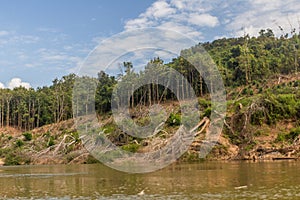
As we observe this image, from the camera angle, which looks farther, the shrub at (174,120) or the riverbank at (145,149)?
the shrub at (174,120)

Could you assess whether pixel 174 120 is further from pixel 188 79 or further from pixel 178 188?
pixel 178 188

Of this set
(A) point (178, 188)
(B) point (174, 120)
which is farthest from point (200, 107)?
(A) point (178, 188)

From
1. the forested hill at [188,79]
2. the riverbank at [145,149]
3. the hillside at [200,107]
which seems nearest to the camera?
the riverbank at [145,149]

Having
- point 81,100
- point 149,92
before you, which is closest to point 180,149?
point 81,100

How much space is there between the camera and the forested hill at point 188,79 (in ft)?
217

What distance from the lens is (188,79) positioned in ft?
224

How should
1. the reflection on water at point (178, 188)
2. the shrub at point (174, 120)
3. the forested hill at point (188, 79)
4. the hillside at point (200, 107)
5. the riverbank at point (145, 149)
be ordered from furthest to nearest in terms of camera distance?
the forested hill at point (188, 79) < the shrub at point (174, 120) < the hillside at point (200, 107) < the riverbank at point (145, 149) < the reflection on water at point (178, 188)

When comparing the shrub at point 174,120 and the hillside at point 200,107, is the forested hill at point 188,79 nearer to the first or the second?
the hillside at point 200,107

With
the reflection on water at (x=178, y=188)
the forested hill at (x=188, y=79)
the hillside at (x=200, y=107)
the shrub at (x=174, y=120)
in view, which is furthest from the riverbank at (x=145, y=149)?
the forested hill at (x=188, y=79)

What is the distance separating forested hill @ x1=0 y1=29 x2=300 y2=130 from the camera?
217 feet

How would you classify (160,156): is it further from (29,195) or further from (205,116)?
(29,195)

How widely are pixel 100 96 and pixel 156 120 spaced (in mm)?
24353

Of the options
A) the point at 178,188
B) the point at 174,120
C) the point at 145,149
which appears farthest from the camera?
the point at 174,120

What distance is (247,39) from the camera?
84.4 m
